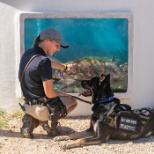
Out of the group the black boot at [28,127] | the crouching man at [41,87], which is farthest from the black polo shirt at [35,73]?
the black boot at [28,127]

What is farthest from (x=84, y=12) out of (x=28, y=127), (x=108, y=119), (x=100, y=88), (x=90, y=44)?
(x=28, y=127)

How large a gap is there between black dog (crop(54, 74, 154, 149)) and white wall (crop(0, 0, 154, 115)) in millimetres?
1041

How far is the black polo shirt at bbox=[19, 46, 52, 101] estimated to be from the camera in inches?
177

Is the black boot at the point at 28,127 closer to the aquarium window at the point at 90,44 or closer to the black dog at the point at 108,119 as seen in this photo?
the black dog at the point at 108,119

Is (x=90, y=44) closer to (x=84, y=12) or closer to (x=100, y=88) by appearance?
(x=84, y=12)

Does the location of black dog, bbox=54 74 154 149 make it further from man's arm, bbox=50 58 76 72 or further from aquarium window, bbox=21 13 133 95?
aquarium window, bbox=21 13 133 95

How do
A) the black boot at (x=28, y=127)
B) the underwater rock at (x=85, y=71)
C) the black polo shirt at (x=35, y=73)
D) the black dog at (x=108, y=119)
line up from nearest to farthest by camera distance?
the black polo shirt at (x=35, y=73)
the black dog at (x=108, y=119)
the black boot at (x=28, y=127)
the underwater rock at (x=85, y=71)

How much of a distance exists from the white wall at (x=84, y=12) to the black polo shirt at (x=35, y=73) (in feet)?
3.15

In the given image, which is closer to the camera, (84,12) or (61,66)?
(61,66)

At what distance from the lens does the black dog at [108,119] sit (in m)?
4.66

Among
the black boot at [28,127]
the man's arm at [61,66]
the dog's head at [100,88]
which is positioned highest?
the man's arm at [61,66]

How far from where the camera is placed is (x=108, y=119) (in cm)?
466

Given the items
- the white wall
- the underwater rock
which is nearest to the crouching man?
the underwater rock

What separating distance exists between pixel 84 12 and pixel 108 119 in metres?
1.71
